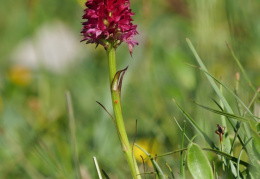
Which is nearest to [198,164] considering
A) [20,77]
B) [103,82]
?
[103,82]

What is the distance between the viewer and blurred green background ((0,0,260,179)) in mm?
1738

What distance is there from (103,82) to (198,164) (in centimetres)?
219

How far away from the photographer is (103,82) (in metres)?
3.34

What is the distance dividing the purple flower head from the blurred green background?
16.2 inches

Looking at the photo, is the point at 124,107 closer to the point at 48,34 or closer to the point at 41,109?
the point at 41,109

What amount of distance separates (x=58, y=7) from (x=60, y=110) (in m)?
1.71

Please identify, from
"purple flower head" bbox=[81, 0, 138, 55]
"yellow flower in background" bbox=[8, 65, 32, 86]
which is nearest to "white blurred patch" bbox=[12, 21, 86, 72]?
"yellow flower in background" bbox=[8, 65, 32, 86]

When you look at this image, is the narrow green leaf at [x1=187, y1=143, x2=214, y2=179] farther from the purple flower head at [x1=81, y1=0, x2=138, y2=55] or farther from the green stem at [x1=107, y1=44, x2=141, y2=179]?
the purple flower head at [x1=81, y1=0, x2=138, y2=55]

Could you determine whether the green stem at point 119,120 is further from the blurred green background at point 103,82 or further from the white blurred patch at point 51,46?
the white blurred patch at point 51,46

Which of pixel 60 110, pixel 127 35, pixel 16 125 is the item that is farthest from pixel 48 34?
pixel 127 35

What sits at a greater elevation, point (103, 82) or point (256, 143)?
point (256, 143)

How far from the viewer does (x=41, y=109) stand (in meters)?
3.01

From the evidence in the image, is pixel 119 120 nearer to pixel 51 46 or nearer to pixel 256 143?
pixel 256 143

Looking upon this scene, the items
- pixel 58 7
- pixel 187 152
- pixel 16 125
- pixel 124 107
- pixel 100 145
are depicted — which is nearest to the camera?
pixel 187 152
